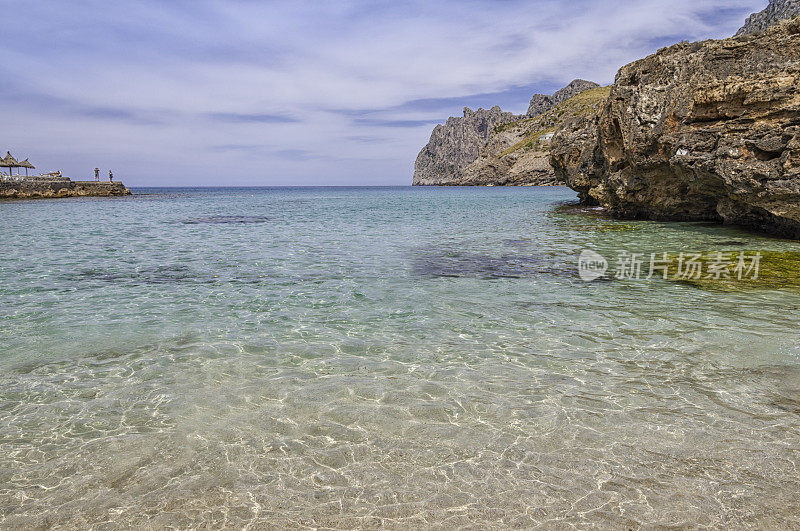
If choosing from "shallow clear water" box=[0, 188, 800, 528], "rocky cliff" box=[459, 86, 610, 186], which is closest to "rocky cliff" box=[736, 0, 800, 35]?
"rocky cliff" box=[459, 86, 610, 186]

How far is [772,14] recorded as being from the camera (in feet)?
443

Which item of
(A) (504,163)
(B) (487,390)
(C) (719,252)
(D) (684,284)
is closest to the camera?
(B) (487,390)

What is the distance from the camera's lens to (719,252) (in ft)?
58.3

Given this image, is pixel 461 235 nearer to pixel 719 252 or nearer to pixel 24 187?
pixel 719 252

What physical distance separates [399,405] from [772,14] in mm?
185418

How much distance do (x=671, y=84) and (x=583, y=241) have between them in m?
10.7

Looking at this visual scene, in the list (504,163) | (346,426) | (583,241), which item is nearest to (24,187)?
(583,241)
